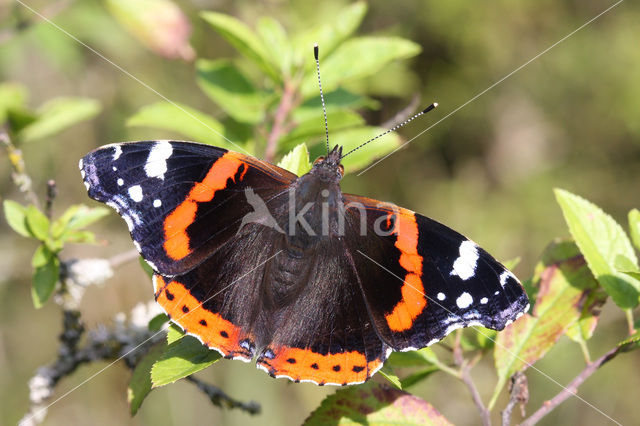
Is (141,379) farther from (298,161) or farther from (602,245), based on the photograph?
(602,245)

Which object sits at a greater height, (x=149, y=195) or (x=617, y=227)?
(x=149, y=195)

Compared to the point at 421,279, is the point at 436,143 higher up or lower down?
higher up

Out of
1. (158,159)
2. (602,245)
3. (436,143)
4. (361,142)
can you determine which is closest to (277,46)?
(361,142)

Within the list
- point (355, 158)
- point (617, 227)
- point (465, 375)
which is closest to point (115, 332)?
point (355, 158)

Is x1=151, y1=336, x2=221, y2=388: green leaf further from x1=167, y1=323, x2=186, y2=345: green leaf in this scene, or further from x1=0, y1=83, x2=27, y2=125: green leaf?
x1=0, y1=83, x2=27, y2=125: green leaf

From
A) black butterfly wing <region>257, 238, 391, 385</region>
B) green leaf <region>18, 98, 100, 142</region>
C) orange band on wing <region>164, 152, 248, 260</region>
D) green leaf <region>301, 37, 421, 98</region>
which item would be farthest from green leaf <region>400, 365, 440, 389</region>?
green leaf <region>18, 98, 100, 142</region>

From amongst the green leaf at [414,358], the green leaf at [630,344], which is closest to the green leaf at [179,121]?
the green leaf at [414,358]

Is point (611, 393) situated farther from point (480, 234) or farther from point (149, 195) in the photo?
point (149, 195)
